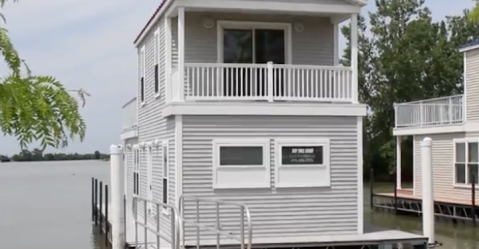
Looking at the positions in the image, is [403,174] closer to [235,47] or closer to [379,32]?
[379,32]

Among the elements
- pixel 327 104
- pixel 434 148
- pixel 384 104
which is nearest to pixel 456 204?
pixel 434 148

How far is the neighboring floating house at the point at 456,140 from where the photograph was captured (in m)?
26.4

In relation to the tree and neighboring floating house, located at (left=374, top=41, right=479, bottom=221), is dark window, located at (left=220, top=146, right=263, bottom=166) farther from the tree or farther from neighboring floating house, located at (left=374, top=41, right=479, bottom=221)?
the tree

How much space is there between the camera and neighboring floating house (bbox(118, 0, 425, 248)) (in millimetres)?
15508

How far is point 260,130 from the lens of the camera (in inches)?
628

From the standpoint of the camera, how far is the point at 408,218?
29.4m

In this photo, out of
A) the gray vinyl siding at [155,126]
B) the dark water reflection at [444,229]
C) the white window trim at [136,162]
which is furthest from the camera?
the white window trim at [136,162]

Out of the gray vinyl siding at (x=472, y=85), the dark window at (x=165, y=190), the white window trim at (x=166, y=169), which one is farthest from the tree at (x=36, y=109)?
the gray vinyl siding at (x=472, y=85)

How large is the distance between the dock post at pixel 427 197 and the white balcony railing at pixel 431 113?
456 inches

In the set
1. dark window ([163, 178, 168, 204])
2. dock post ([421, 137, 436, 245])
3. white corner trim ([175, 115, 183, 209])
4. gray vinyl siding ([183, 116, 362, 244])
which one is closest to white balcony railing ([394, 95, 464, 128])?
dock post ([421, 137, 436, 245])

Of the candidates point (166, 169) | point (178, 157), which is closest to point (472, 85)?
point (166, 169)

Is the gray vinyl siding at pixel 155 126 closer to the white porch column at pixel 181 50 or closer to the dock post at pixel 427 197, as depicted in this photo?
the white porch column at pixel 181 50

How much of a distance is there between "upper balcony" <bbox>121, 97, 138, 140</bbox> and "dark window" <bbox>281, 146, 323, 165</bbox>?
28.8ft

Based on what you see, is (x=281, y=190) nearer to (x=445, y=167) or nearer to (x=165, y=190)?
(x=165, y=190)
